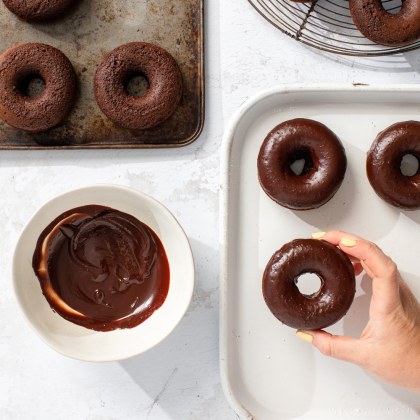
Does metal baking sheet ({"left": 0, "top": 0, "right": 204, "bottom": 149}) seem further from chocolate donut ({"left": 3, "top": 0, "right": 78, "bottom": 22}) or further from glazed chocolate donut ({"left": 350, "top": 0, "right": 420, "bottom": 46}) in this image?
glazed chocolate donut ({"left": 350, "top": 0, "right": 420, "bottom": 46})

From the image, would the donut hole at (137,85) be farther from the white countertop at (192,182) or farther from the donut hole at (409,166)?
the donut hole at (409,166)

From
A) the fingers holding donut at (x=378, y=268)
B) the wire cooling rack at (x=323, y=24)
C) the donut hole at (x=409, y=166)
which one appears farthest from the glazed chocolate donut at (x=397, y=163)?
the wire cooling rack at (x=323, y=24)

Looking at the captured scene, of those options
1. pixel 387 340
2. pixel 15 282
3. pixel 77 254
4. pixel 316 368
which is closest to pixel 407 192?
pixel 387 340

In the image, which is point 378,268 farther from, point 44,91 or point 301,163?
point 44,91

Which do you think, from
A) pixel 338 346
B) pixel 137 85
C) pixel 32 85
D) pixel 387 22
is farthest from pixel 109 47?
pixel 338 346

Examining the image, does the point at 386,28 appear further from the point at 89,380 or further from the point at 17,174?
the point at 89,380

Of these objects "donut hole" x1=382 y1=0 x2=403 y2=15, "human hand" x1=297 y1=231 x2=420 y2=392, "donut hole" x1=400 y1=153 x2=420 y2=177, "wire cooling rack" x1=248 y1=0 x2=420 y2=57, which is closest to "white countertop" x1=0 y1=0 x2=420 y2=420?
"wire cooling rack" x1=248 y1=0 x2=420 y2=57
